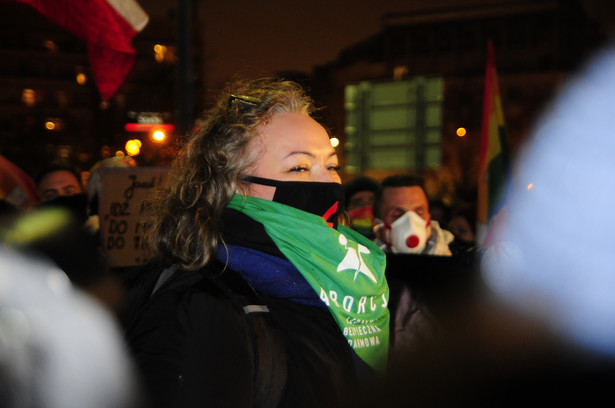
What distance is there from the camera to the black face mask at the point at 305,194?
175 centimetres

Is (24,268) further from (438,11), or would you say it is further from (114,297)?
(438,11)

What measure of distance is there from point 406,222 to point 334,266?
2.32 meters

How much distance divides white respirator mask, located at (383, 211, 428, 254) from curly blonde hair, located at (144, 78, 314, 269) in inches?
80.2

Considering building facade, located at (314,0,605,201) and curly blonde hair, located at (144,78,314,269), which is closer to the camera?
curly blonde hair, located at (144,78,314,269)

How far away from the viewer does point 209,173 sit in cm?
177

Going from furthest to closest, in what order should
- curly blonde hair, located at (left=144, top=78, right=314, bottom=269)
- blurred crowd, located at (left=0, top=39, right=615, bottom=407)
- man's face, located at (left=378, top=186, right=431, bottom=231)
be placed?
man's face, located at (left=378, top=186, right=431, bottom=231), curly blonde hair, located at (left=144, top=78, right=314, bottom=269), blurred crowd, located at (left=0, top=39, right=615, bottom=407)

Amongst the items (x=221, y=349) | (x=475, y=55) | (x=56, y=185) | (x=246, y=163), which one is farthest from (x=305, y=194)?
(x=475, y=55)

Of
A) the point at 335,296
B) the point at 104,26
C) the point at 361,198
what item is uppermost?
the point at 104,26

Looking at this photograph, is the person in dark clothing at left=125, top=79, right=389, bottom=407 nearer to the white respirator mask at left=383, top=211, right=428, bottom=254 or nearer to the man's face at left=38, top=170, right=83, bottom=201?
the white respirator mask at left=383, top=211, right=428, bottom=254

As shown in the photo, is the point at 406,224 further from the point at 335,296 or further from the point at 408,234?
the point at 335,296

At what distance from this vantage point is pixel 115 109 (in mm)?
34750

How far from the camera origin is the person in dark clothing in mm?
1296

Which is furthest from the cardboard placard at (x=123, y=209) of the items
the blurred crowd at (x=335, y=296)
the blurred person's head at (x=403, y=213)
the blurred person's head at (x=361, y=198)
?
the blurred crowd at (x=335, y=296)

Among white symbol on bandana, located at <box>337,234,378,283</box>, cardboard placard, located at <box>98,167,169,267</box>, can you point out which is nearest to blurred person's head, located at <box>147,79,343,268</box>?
white symbol on bandana, located at <box>337,234,378,283</box>
